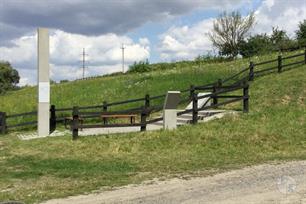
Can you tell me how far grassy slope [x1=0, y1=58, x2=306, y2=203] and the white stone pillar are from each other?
607 mm

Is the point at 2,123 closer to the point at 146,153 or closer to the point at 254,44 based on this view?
the point at 146,153

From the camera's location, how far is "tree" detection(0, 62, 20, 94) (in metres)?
91.1

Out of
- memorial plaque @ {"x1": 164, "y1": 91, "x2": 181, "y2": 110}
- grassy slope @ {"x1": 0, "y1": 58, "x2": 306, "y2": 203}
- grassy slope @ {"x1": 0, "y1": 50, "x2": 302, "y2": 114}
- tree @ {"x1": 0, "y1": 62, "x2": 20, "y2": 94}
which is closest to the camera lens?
grassy slope @ {"x1": 0, "y1": 58, "x2": 306, "y2": 203}

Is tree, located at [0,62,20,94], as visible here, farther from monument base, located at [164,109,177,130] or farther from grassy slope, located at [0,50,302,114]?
monument base, located at [164,109,177,130]

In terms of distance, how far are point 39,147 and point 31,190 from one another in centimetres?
553

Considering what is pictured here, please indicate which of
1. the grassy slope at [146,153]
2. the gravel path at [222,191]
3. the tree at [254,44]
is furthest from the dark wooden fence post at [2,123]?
the tree at [254,44]

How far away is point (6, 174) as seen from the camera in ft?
36.0

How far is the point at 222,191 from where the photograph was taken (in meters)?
8.62

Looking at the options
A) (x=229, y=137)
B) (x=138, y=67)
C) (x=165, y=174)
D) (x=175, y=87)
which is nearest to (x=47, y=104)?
(x=229, y=137)

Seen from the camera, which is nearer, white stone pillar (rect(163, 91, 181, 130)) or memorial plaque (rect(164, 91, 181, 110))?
white stone pillar (rect(163, 91, 181, 130))

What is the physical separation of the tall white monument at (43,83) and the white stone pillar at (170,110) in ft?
15.6

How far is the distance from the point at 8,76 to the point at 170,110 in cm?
8225

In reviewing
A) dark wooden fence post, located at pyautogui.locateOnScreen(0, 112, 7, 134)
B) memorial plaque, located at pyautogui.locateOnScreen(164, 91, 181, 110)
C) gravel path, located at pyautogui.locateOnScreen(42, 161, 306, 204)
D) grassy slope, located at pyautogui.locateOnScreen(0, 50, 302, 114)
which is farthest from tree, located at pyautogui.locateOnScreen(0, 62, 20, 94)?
gravel path, located at pyautogui.locateOnScreen(42, 161, 306, 204)

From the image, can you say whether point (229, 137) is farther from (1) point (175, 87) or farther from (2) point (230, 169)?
(1) point (175, 87)
